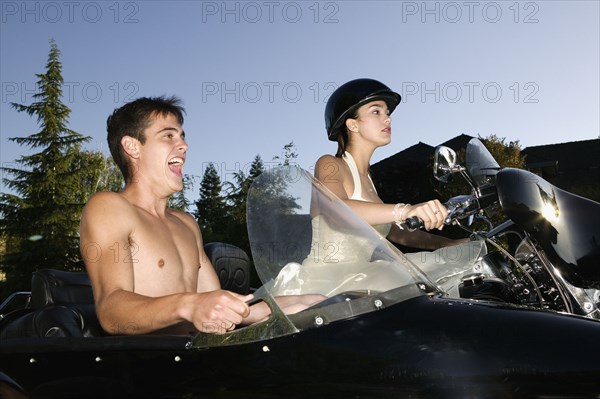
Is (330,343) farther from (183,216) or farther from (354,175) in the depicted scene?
(354,175)

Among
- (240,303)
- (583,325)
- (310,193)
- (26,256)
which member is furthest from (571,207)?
(26,256)

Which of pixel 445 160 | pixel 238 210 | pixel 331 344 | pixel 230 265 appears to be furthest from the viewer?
pixel 238 210

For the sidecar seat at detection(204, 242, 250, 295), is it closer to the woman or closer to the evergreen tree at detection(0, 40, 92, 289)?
the woman

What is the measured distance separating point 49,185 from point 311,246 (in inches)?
1178

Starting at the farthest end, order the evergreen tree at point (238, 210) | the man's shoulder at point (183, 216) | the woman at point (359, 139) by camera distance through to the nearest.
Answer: the evergreen tree at point (238, 210) < the woman at point (359, 139) < the man's shoulder at point (183, 216)

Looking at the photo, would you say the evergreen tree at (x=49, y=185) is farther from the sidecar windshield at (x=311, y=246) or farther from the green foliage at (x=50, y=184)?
the sidecar windshield at (x=311, y=246)

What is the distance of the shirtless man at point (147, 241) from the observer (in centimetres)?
214

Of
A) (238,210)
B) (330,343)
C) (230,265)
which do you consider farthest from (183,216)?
(238,210)

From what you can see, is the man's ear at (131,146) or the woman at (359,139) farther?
the woman at (359,139)

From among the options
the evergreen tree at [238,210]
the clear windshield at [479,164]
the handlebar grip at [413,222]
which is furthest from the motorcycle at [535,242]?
the evergreen tree at [238,210]

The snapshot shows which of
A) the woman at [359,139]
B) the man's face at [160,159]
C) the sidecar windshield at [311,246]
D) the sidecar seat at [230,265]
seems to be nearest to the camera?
the sidecar windshield at [311,246]

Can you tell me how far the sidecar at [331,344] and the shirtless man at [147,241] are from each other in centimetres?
10

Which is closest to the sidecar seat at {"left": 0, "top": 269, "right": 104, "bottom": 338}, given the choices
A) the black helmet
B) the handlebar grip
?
the handlebar grip

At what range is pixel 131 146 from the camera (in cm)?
301
